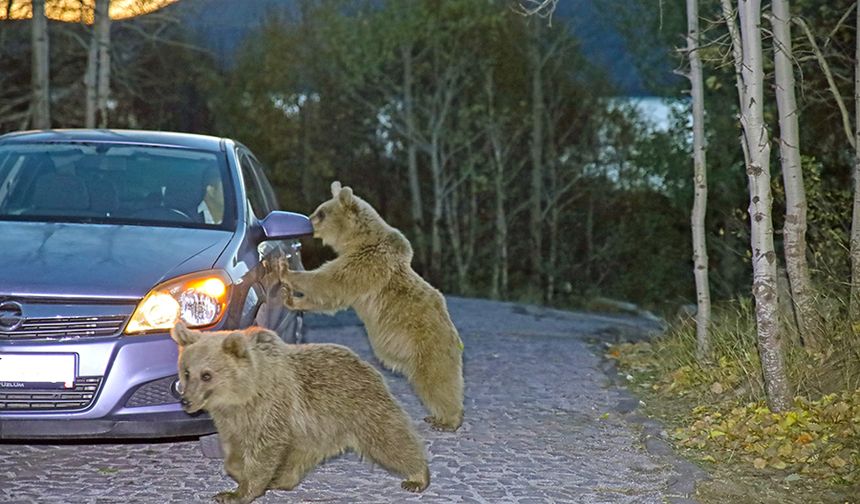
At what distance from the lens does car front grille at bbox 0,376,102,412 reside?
21.5ft

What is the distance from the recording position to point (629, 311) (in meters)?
28.7

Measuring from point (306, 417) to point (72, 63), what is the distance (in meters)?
37.4

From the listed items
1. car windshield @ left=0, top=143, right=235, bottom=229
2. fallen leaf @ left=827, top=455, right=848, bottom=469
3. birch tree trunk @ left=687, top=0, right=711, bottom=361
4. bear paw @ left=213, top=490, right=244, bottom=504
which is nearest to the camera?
bear paw @ left=213, top=490, right=244, bottom=504

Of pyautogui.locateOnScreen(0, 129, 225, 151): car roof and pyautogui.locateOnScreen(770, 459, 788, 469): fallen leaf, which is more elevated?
pyautogui.locateOnScreen(0, 129, 225, 151): car roof

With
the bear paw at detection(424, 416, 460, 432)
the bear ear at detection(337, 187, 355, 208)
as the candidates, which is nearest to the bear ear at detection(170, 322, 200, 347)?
the bear ear at detection(337, 187, 355, 208)

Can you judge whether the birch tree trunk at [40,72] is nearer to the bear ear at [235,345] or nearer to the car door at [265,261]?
the car door at [265,261]

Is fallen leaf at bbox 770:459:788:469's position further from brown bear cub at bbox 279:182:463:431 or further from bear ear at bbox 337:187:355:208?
bear ear at bbox 337:187:355:208

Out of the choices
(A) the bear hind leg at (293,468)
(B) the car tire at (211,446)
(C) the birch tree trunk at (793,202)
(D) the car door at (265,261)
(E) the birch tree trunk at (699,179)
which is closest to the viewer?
(A) the bear hind leg at (293,468)

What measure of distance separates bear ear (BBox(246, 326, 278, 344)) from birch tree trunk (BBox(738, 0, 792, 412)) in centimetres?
344

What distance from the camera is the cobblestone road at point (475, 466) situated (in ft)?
22.2

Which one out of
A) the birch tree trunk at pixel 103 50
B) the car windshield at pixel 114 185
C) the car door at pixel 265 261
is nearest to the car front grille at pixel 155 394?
the car door at pixel 265 261

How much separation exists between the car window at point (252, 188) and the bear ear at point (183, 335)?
236 centimetres

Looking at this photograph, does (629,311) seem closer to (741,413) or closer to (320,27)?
(741,413)

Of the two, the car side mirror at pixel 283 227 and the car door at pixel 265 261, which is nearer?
the car door at pixel 265 261
